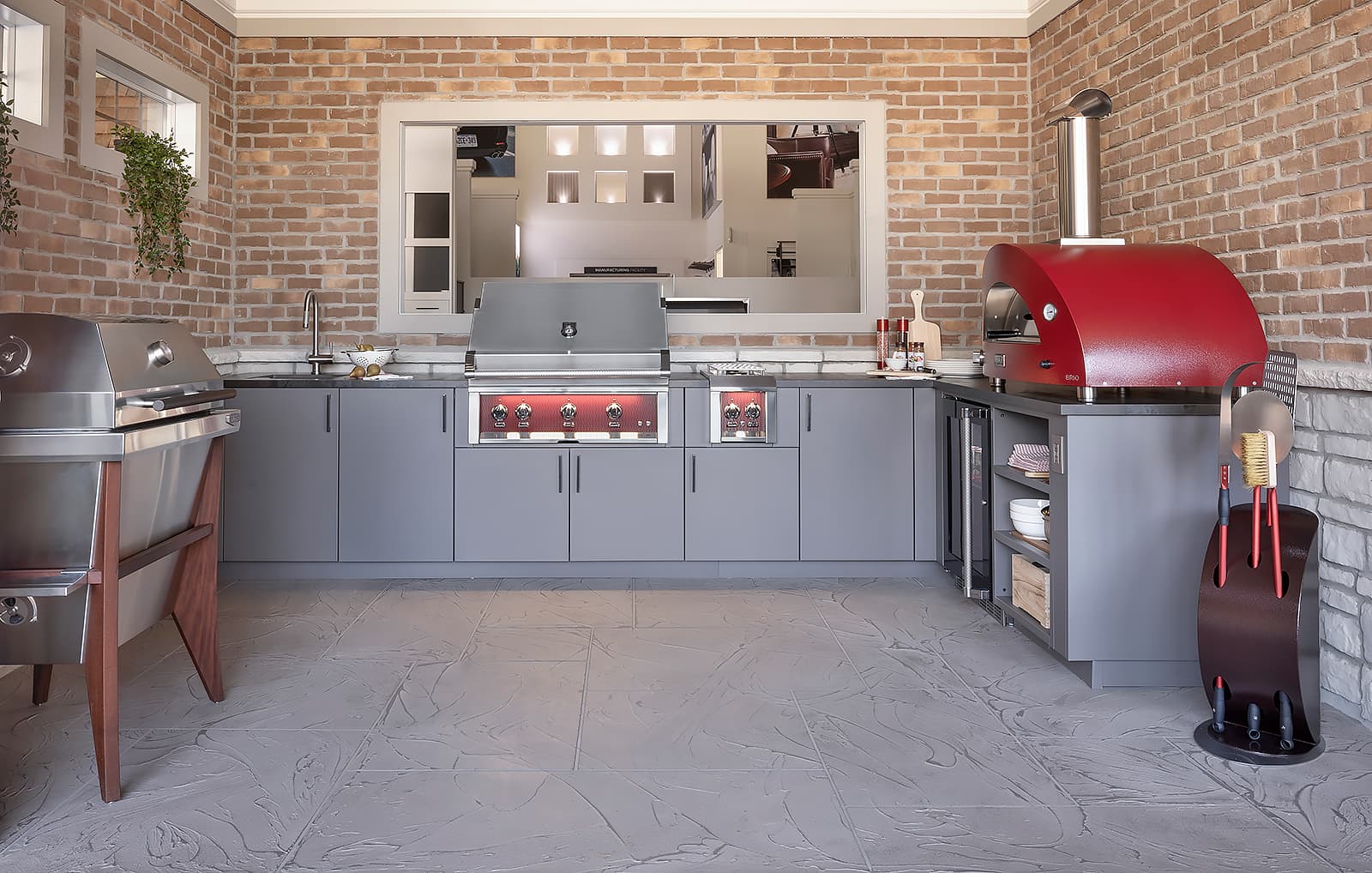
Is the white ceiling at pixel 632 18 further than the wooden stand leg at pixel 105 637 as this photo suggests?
Yes

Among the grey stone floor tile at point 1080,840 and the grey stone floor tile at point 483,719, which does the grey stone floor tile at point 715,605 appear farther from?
the grey stone floor tile at point 1080,840

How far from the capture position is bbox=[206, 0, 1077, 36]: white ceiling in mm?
4961

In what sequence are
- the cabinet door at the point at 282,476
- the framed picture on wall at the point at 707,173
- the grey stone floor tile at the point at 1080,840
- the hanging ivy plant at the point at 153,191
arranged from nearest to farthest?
the grey stone floor tile at the point at 1080,840 → the hanging ivy plant at the point at 153,191 → the cabinet door at the point at 282,476 → the framed picture on wall at the point at 707,173

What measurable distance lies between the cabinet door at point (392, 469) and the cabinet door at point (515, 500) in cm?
10

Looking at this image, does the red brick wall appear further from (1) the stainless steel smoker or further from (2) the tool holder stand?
(1) the stainless steel smoker

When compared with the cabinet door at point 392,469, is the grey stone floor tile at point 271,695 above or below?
below

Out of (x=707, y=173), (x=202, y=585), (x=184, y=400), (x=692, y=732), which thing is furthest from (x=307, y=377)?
(x=707, y=173)

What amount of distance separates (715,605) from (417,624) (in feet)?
3.92

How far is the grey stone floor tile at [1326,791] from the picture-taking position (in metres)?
2.02

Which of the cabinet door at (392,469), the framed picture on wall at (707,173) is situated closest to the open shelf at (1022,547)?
the cabinet door at (392,469)

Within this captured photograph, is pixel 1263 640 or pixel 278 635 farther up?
pixel 1263 640

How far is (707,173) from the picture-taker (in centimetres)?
808

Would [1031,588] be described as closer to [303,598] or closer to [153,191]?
[303,598]

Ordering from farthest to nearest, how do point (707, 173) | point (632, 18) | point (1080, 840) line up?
point (707, 173) → point (632, 18) → point (1080, 840)
